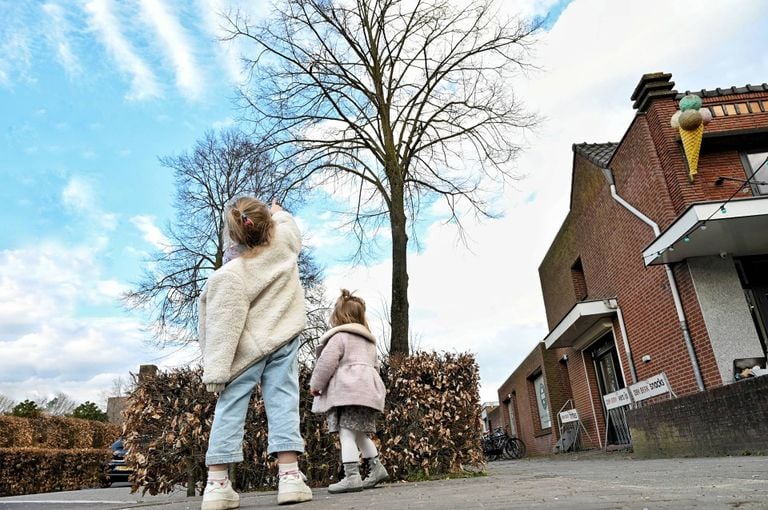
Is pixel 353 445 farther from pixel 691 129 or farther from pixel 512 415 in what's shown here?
pixel 512 415

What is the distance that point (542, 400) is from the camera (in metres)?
20.8

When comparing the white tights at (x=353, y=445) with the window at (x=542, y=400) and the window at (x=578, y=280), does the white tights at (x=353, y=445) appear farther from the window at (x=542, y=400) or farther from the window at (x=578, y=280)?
the window at (x=542, y=400)

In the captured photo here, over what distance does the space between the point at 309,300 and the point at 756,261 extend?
12.6 meters

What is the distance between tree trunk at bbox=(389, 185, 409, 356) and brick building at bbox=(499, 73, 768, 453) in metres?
4.58

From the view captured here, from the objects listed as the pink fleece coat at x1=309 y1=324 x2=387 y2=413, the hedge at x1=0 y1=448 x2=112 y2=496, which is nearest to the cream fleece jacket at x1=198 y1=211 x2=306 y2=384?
the pink fleece coat at x1=309 y1=324 x2=387 y2=413

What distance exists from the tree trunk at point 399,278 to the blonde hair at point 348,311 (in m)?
3.14

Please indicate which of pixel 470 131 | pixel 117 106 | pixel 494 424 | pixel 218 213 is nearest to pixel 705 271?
pixel 470 131

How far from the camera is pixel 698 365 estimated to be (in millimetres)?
9438

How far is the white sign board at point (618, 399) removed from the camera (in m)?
11.4

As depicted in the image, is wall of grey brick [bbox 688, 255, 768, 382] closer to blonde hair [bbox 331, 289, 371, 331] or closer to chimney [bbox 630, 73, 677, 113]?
chimney [bbox 630, 73, 677, 113]

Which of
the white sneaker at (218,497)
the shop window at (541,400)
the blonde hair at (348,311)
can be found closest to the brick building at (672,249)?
the shop window at (541,400)

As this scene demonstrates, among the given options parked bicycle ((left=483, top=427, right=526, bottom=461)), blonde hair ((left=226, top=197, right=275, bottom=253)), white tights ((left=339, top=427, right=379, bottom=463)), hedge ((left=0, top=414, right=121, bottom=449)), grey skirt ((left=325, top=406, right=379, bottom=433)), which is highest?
blonde hair ((left=226, top=197, right=275, bottom=253))

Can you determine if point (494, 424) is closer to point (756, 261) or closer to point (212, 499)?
point (756, 261)

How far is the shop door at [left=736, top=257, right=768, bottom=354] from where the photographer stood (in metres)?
9.58
